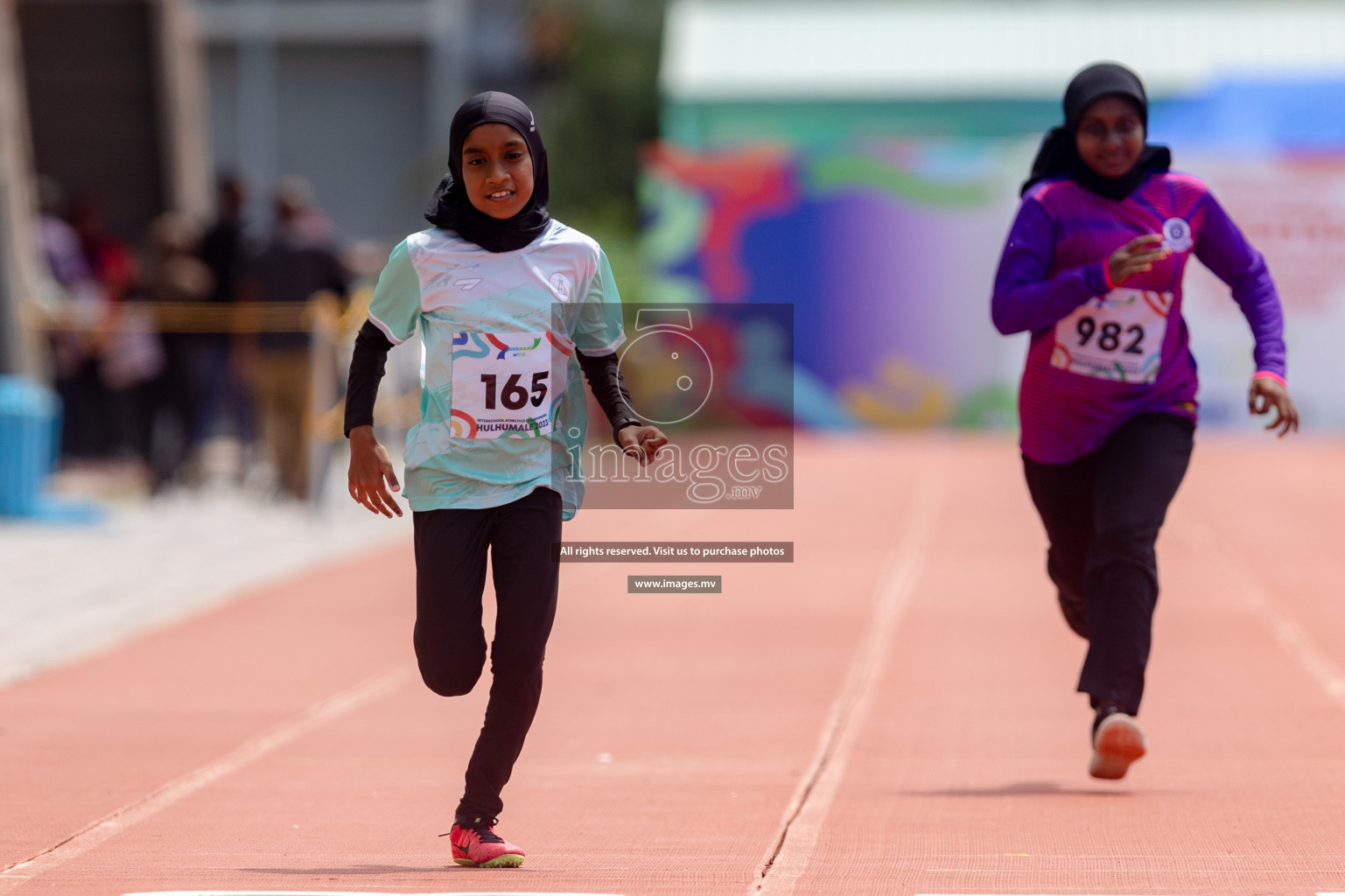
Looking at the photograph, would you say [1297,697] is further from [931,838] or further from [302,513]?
[302,513]

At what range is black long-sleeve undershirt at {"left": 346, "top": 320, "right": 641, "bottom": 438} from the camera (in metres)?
5.24

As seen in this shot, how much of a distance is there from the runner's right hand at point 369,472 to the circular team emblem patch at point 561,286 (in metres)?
0.56

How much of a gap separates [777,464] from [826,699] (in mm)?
2096

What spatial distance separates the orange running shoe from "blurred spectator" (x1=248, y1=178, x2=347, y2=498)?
10.6 meters

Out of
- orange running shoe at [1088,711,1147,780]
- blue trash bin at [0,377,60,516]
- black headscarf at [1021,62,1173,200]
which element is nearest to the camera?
orange running shoe at [1088,711,1147,780]

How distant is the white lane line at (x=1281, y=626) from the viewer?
8734mm

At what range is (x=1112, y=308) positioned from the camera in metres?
6.29

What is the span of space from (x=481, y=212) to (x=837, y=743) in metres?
2.86

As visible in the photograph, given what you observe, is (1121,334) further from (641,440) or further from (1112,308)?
(641,440)

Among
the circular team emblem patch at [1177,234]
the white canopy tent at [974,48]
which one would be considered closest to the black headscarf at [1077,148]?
the circular team emblem patch at [1177,234]

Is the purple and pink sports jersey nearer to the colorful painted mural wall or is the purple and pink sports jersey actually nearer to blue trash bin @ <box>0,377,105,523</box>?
blue trash bin @ <box>0,377,105,523</box>

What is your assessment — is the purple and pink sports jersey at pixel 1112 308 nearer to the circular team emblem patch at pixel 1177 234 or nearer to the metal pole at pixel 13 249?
the circular team emblem patch at pixel 1177 234

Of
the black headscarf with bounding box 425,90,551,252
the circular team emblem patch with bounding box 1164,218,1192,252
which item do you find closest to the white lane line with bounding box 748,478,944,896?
the black headscarf with bounding box 425,90,551,252

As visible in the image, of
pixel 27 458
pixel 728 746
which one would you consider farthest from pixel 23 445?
pixel 728 746
